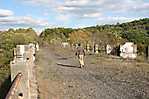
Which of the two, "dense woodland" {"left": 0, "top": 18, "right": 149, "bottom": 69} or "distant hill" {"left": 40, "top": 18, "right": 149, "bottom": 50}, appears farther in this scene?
"distant hill" {"left": 40, "top": 18, "right": 149, "bottom": 50}

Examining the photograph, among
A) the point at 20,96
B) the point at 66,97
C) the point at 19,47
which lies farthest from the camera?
the point at 66,97

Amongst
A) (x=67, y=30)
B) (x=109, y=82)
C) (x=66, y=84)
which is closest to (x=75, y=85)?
(x=66, y=84)

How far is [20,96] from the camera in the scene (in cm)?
651

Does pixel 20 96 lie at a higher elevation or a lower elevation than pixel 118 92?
higher

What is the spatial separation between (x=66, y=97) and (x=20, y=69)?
5285 mm

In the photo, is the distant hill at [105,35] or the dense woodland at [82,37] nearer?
the dense woodland at [82,37]

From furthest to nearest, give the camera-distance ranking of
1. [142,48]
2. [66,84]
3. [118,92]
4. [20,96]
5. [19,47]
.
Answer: [142,48] < [66,84] < [118,92] < [19,47] < [20,96]

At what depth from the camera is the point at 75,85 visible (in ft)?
53.9

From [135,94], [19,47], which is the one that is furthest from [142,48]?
[19,47]

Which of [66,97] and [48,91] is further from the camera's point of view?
[48,91]

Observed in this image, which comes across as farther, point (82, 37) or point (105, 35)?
point (82, 37)

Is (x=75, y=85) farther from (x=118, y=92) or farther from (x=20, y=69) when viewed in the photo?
(x=20, y=69)

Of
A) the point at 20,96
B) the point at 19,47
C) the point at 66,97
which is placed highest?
the point at 19,47

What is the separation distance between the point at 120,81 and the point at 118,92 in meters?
3.34
